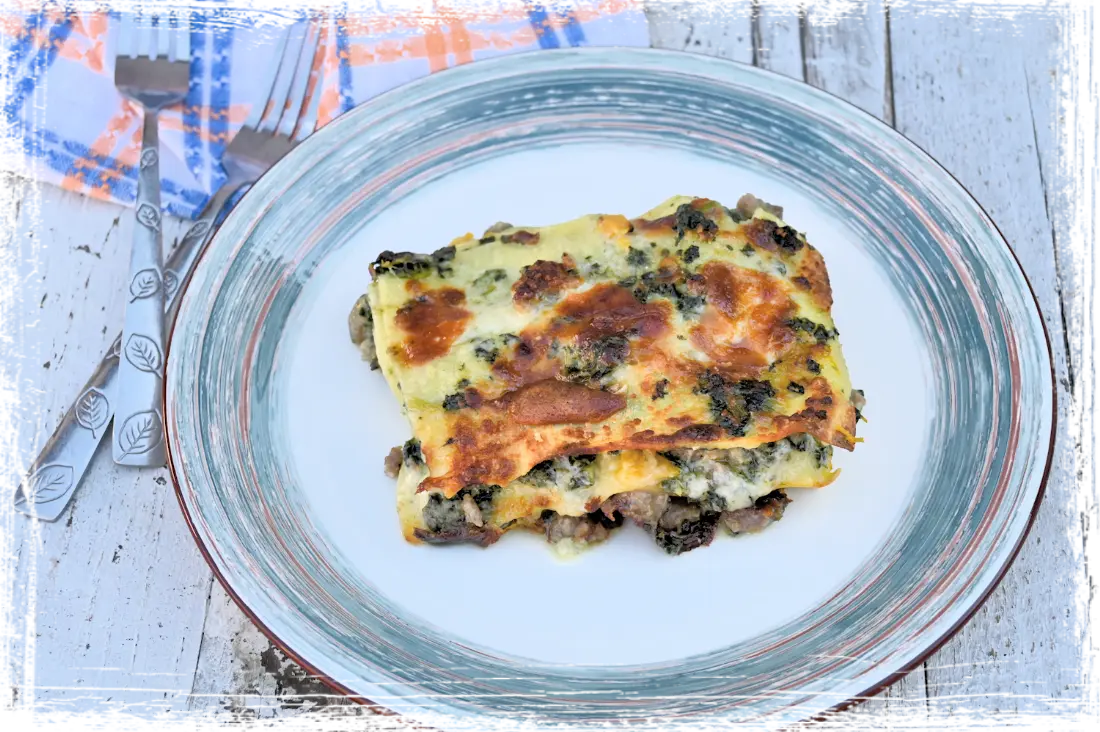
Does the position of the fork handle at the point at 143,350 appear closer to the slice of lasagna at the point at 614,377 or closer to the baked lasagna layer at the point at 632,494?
the slice of lasagna at the point at 614,377

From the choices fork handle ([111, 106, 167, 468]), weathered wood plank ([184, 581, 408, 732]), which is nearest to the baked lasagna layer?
weathered wood plank ([184, 581, 408, 732])

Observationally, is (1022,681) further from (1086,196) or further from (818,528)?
(1086,196)

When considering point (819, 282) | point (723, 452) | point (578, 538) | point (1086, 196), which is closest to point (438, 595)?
point (578, 538)

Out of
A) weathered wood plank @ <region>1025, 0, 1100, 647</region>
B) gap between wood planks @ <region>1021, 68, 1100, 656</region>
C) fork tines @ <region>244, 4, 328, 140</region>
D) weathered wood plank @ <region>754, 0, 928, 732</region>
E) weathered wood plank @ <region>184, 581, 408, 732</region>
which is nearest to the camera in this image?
weathered wood plank @ <region>184, 581, 408, 732</region>

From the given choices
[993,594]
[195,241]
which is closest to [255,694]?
[195,241]

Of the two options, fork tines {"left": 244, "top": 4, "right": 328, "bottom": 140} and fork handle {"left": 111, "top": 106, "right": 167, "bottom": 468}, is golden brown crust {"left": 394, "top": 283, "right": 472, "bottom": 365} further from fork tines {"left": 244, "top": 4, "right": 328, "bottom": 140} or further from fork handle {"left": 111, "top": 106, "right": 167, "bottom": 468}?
fork tines {"left": 244, "top": 4, "right": 328, "bottom": 140}

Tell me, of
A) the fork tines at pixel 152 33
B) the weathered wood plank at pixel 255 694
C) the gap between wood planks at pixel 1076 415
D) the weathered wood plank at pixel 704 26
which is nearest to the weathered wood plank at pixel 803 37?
the weathered wood plank at pixel 704 26
